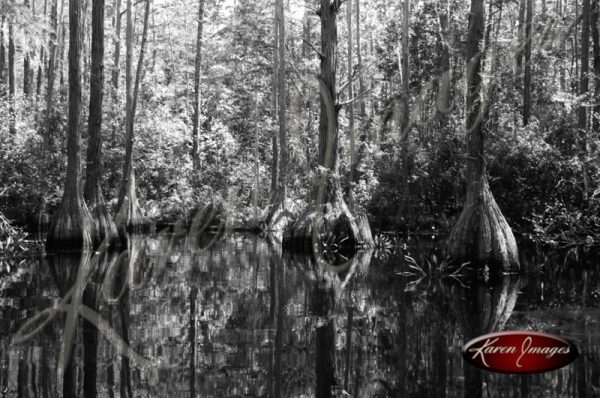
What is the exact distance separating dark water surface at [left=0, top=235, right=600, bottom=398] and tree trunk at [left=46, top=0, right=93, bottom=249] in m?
2.17

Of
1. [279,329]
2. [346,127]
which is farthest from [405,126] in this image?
[279,329]

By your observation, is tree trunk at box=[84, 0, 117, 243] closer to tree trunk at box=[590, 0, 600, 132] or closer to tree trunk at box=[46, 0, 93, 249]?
tree trunk at box=[46, 0, 93, 249]

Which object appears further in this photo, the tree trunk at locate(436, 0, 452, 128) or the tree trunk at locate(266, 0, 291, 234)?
the tree trunk at locate(436, 0, 452, 128)

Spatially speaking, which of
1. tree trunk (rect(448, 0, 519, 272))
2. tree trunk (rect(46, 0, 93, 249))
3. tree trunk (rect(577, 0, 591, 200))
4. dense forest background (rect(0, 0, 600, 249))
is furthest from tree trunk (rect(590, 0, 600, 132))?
tree trunk (rect(46, 0, 93, 249))

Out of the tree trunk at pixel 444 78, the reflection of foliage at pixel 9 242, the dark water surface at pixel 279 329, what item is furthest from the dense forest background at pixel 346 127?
the dark water surface at pixel 279 329

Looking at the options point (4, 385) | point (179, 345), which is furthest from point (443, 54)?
point (4, 385)

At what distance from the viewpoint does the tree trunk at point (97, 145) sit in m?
15.2

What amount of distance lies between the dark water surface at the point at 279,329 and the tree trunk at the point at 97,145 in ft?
11.5

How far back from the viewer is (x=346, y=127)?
90.8ft

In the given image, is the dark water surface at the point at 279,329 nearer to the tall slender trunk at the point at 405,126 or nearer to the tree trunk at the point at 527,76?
the tall slender trunk at the point at 405,126

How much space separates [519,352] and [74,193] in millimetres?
11605

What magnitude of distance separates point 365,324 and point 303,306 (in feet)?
4.30

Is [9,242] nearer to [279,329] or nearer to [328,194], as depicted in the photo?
[328,194]

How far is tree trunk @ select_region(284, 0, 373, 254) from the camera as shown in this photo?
15.4m
